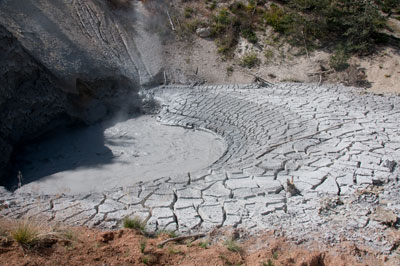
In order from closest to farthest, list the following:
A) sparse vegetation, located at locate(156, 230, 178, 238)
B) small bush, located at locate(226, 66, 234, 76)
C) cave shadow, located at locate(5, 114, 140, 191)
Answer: sparse vegetation, located at locate(156, 230, 178, 238), cave shadow, located at locate(5, 114, 140, 191), small bush, located at locate(226, 66, 234, 76)

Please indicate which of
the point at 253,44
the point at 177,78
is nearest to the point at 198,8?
the point at 253,44

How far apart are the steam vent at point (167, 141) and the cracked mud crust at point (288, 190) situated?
21 millimetres

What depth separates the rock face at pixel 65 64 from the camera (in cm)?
775

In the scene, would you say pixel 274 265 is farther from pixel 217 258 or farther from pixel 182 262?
pixel 182 262

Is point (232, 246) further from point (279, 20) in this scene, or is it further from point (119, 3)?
point (119, 3)

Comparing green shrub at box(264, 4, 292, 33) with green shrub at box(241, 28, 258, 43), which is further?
green shrub at box(264, 4, 292, 33)

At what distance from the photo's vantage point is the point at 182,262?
3.42m

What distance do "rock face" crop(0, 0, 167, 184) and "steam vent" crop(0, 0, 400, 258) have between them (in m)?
0.03

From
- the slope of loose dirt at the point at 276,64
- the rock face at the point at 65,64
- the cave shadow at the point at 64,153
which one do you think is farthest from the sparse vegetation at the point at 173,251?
the slope of loose dirt at the point at 276,64

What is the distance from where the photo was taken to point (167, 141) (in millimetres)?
8234

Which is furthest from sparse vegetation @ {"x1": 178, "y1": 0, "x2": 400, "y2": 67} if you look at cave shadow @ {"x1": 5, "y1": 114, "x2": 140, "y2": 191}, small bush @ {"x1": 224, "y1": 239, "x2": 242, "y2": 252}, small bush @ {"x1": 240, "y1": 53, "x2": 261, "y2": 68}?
small bush @ {"x1": 224, "y1": 239, "x2": 242, "y2": 252}

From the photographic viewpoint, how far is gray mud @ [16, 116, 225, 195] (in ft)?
21.6

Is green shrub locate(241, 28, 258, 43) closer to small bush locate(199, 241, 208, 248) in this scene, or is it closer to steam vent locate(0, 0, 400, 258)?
steam vent locate(0, 0, 400, 258)

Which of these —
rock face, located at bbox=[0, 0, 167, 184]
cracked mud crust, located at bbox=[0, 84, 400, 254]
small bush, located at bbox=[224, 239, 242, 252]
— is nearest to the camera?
small bush, located at bbox=[224, 239, 242, 252]
